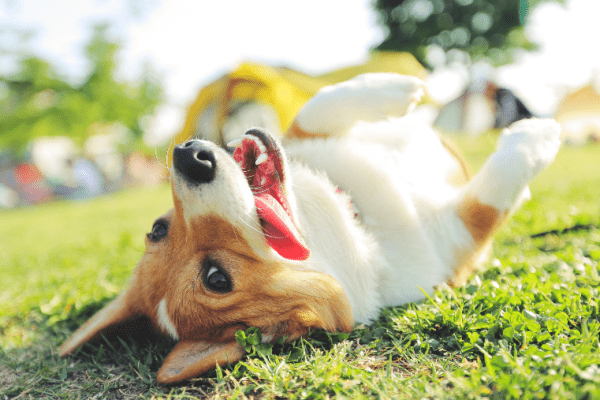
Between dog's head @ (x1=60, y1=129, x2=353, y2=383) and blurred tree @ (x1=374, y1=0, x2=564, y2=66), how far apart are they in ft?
77.6

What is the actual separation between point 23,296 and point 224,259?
7.94 ft

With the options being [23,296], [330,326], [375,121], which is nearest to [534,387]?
[330,326]

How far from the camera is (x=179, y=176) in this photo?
173 cm

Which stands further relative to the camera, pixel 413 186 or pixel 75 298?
pixel 75 298

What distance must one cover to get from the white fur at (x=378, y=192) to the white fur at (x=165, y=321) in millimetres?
540

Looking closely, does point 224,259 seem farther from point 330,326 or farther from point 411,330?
point 411,330

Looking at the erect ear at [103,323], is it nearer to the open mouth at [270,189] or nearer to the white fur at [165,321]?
the white fur at [165,321]

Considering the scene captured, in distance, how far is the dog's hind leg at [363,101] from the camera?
2455mm

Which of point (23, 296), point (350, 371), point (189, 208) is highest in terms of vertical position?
point (189, 208)

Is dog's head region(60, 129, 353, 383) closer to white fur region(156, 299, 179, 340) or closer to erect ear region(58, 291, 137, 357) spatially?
white fur region(156, 299, 179, 340)

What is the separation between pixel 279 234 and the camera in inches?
70.2

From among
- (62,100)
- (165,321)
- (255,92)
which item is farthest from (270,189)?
(62,100)

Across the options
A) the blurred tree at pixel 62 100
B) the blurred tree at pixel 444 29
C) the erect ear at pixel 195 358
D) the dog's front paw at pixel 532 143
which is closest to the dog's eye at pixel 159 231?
the erect ear at pixel 195 358

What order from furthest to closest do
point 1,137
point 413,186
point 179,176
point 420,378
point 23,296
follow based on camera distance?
point 1,137, point 23,296, point 413,186, point 179,176, point 420,378
